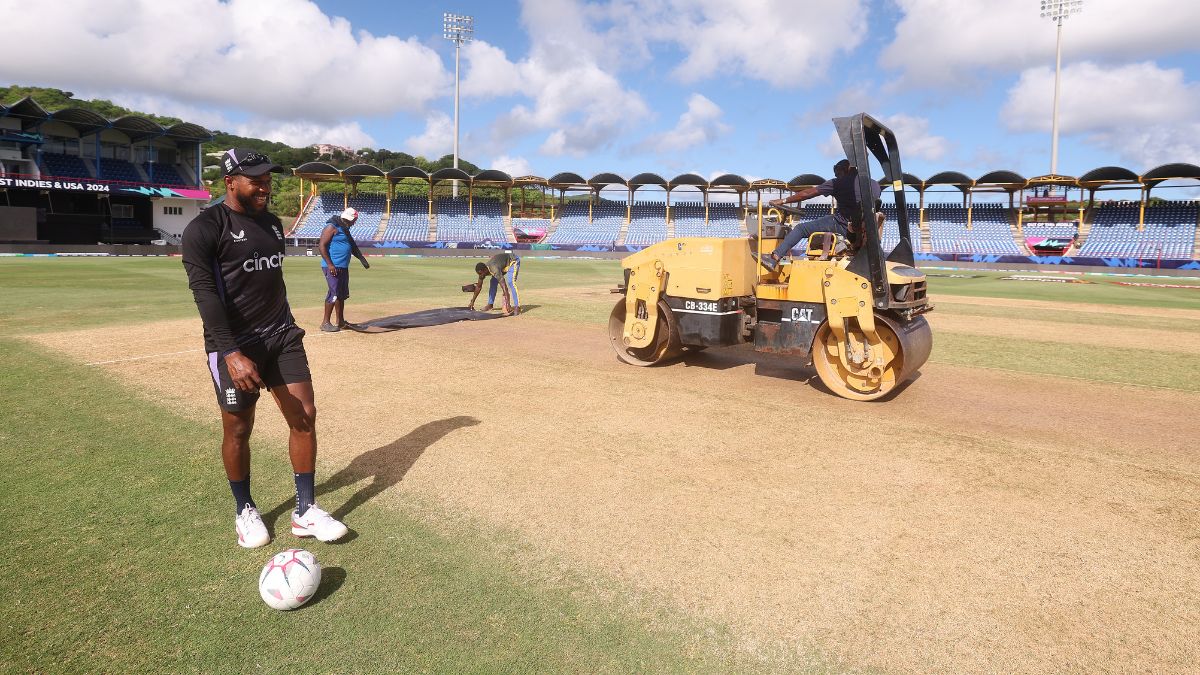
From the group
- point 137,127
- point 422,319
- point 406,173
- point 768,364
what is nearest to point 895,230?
point 406,173

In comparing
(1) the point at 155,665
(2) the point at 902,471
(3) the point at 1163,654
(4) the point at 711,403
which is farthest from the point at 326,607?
(4) the point at 711,403

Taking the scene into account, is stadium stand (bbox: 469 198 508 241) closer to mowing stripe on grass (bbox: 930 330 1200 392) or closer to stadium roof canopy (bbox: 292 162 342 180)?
stadium roof canopy (bbox: 292 162 342 180)

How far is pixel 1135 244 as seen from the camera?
4275 cm

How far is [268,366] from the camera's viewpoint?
3.77 meters

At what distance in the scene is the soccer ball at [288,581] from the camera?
2.92 m

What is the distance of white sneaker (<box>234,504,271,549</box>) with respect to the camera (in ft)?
11.5

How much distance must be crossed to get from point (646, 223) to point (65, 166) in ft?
132

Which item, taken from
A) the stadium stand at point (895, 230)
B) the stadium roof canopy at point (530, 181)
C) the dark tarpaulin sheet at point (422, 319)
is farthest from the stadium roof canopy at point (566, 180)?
the dark tarpaulin sheet at point (422, 319)

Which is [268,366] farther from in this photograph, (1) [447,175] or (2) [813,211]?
(1) [447,175]

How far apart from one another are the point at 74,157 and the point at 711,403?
5423 centimetres

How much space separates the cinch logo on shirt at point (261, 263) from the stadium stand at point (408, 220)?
51.3 metres

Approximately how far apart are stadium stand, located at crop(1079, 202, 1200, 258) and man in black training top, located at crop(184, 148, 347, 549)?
161 feet

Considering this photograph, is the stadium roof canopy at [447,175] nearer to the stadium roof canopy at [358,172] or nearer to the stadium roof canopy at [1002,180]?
the stadium roof canopy at [358,172]

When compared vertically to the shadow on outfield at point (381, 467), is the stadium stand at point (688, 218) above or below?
above
